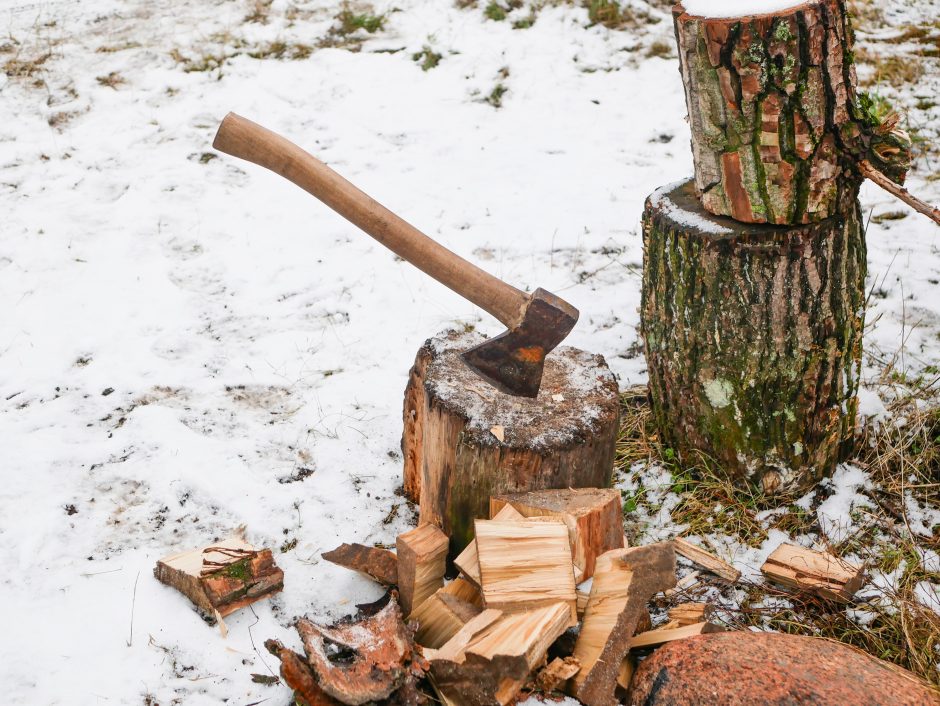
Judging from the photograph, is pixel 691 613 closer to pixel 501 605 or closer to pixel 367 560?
pixel 501 605

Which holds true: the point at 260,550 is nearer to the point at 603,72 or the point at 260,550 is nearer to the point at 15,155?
the point at 15,155

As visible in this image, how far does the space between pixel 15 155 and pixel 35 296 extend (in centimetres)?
167

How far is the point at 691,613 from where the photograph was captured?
2260 millimetres

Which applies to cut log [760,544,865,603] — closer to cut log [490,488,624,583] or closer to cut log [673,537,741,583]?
cut log [673,537,741,583]

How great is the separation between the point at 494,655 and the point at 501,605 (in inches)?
8.9

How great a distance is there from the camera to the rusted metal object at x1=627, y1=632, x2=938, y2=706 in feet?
6.05

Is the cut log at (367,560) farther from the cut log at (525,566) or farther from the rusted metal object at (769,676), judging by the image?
the rusted metal object at (769,676)

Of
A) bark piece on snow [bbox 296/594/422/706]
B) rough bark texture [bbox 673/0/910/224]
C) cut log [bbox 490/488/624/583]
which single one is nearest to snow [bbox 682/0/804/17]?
rough bark texture [bbox 673/0/910/224]

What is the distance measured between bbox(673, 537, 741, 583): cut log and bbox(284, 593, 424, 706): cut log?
3.20 feet

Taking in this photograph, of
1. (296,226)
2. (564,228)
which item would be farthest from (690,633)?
(296,226)

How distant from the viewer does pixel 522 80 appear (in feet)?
19.8

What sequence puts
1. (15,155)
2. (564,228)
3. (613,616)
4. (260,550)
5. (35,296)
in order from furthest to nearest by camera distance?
1. (15,155)
2. (564,228)
3. (35,296)
4. (260,550)
5. (613,616)

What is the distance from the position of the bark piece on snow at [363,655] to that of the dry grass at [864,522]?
3.00ft

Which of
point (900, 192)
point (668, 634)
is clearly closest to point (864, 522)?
point (668, 634)
